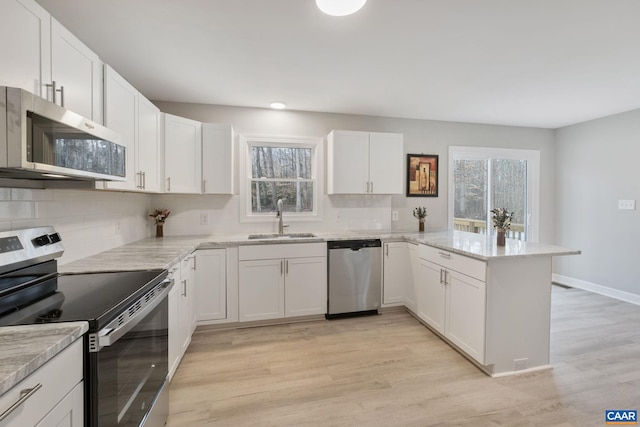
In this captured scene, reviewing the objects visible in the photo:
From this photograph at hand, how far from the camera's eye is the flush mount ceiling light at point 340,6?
62.3 inches

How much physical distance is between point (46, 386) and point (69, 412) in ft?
0.55

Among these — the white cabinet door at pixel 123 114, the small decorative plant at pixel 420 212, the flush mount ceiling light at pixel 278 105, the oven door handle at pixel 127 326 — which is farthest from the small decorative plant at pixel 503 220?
the white cabinet door at pixel 123 114

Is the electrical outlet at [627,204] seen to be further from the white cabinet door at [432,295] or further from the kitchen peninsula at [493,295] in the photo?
the white cabinet door at [432,295]

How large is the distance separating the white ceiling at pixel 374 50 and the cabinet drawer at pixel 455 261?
1622mm

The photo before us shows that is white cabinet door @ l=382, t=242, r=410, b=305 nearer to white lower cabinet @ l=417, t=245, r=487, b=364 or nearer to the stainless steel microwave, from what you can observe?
white lower cabinet @ l=417, t=245, r=487, b=364

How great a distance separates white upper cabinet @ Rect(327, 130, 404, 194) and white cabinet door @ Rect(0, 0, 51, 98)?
8.30 ft

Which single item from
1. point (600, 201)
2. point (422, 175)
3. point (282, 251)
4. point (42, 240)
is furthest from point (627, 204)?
point (42, 240)

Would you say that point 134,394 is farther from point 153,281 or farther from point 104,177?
point 104,177

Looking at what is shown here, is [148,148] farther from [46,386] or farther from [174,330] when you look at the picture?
[46,386]

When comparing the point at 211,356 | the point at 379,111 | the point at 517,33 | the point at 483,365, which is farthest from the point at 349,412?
the point at 379,111

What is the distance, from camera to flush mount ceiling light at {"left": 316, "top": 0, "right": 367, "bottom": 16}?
158 cm

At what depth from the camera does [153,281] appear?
1520 mm

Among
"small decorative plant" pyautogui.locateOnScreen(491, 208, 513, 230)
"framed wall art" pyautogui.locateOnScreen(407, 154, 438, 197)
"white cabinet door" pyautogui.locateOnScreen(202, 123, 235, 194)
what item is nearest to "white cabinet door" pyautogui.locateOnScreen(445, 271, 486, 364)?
"small decorative plant" pyautogui.locateOnScreen(491, 208, 513, 230)

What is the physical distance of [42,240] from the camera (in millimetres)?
1537
